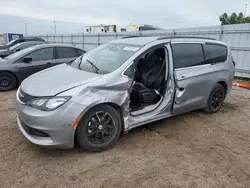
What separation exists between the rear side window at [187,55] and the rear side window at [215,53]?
0.55 feet

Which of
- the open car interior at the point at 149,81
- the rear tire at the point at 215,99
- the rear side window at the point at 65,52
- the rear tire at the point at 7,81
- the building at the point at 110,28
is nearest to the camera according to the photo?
the open car interior at the point at 149,81

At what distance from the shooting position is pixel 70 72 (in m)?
3.46

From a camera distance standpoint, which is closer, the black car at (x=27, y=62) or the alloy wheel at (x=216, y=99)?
the alloy wheel at (x=216, y=99)

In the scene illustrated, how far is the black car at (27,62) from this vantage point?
21.0 feet

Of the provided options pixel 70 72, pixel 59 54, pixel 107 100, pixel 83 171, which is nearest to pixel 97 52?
pixel 70 72

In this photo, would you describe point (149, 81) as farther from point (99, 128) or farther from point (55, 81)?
point (55, 81)

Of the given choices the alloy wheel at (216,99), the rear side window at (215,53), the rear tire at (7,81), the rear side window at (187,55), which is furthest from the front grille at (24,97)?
the rear tire at (7,81)

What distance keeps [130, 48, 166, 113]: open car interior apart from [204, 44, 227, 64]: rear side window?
106cm

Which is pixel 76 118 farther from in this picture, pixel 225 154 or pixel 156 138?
pixel 225 154

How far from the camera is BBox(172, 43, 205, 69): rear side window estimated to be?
3881 millimetres

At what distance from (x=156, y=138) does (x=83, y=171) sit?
1.40 meters

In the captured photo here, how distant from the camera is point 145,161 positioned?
2963mm

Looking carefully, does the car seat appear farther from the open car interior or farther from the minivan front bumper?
the minivan front bumper

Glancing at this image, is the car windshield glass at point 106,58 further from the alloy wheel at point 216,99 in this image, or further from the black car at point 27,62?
the black car at point 27,62
